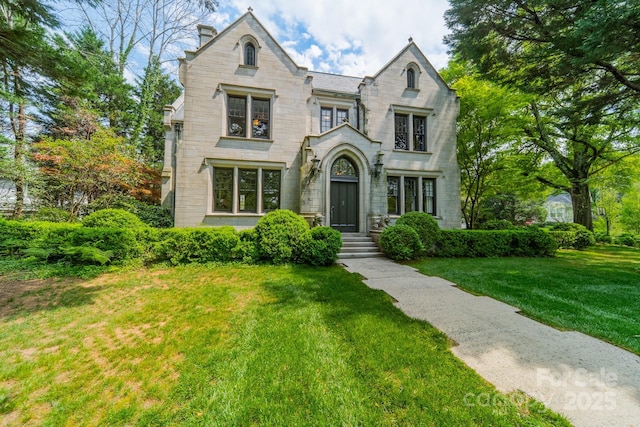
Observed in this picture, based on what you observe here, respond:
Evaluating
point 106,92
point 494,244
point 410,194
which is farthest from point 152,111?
point 494,244

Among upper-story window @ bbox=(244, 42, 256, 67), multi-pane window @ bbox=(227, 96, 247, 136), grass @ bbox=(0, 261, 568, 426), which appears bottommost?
grass @ bbox=(0, 261, 568, 426)

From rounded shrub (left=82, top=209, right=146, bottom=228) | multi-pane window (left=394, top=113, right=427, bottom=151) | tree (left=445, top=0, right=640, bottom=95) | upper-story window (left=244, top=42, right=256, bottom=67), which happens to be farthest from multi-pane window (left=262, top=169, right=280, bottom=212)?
tree (left=445, top=0, right=640, bottom=95)

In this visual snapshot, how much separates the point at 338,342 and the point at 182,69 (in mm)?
12402

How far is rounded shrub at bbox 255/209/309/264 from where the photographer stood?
25.2 feet

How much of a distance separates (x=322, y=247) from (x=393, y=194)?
680cm

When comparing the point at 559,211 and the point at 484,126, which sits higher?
the point at 484,126

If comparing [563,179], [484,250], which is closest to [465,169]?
[484,250]

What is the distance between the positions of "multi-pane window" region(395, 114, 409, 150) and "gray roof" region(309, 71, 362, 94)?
2.86 metres

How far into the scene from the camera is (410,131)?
13078 millimetres

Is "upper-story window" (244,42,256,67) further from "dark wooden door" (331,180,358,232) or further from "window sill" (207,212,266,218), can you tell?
"window sill" (207,212,266,218)

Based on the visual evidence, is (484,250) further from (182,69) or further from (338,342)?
(182,69)

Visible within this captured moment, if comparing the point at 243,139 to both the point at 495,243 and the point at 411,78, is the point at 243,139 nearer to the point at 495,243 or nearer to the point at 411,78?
the point at 411,78

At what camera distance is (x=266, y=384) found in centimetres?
236

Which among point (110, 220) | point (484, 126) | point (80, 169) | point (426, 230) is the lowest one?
point (426, 230)
